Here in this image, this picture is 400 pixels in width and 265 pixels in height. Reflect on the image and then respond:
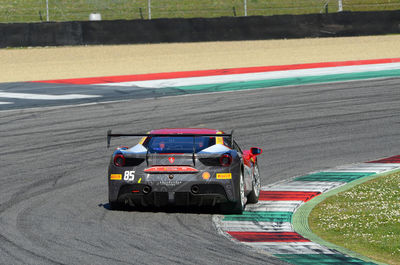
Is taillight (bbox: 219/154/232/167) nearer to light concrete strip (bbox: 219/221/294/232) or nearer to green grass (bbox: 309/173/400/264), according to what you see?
light concrete strip (bbox: 219/221/294/232)

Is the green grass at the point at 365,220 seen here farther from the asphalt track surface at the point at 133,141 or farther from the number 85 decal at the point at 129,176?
the number 85 decal at the point at 129,176

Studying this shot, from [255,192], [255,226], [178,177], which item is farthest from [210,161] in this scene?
[255,192]

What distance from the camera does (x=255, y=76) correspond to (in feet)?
81.5

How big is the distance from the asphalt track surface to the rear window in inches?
31.3

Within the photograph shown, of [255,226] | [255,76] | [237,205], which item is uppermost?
[255,76]

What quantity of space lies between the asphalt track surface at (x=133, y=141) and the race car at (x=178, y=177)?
26 cm

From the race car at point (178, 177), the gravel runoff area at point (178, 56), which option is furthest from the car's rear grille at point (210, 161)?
the gravel runoff area at point (178, 56)

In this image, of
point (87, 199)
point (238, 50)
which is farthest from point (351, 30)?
point (87, 199)

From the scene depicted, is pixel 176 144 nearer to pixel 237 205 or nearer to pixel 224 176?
pixel 224 176

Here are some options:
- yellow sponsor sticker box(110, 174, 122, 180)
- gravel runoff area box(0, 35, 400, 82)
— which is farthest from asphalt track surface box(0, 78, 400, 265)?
gravel runoff area box(0, 35, 400, 82)

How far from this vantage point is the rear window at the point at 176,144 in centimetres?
1043

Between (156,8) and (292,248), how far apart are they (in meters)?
25.0

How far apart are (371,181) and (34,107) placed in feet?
33.8

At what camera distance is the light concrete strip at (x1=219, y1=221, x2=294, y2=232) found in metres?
9.53
